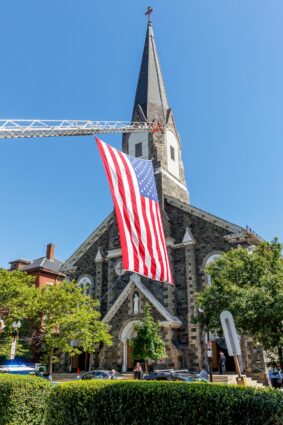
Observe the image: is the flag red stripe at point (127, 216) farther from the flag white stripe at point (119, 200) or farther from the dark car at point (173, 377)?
the dark car at point (173, 377)

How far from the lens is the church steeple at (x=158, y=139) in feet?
115

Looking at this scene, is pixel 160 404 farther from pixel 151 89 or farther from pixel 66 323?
pixel 151 89

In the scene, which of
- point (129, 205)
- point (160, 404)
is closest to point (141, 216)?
point (129, 205)

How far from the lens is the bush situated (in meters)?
9.43

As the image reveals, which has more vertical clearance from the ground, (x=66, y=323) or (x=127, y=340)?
(x=66, y=323)

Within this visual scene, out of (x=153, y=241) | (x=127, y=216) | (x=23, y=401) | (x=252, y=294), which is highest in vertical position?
(x=127, y=216)

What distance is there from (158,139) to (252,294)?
23.2 meters

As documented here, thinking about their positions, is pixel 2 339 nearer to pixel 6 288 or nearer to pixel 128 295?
pixel 6 288

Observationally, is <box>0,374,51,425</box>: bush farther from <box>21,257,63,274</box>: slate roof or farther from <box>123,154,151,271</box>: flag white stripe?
<box>21,257,63,274</box>: slate roof

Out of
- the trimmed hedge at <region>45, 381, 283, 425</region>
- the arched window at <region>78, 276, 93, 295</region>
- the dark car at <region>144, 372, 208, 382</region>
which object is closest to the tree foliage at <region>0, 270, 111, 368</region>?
the arched window at <region>78, 276, 93, 295</region>

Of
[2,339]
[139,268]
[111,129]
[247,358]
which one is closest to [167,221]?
[111,129]

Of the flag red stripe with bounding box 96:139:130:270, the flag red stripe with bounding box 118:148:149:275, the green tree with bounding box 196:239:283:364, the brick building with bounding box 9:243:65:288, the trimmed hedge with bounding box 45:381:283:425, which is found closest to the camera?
the trimmed hedge with bounding box 45:381:283:425

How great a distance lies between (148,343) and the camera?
23906 mm

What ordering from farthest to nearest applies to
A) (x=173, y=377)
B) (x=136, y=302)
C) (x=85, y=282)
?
(x=85, y=282) < (x=136, y=302) < (x=173, y=377)
